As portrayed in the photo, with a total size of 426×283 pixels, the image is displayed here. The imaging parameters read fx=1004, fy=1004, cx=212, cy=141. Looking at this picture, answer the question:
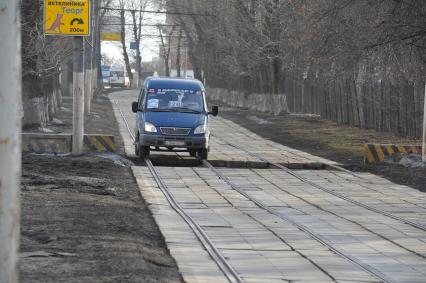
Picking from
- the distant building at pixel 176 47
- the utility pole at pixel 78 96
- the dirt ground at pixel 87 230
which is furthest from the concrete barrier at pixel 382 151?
the distant building at pixel 176 47

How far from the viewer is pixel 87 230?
36.1ft

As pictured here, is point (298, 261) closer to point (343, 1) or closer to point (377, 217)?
A: point (377, 217)

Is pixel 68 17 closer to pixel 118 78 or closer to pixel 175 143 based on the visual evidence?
pixel 175 143

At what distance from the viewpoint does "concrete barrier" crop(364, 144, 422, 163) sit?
22.7 metres

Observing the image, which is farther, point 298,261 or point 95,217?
point 95,217

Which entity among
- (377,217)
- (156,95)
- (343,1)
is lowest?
(377,217)

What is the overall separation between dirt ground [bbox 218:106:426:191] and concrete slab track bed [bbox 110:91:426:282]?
822 mm

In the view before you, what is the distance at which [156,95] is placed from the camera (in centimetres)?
2316

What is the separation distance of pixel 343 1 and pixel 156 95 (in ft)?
18.0

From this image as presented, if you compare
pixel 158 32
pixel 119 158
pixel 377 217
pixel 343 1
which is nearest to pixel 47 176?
pixel 119 158

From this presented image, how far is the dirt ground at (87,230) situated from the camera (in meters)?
8.48

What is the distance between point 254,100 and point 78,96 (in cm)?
3644

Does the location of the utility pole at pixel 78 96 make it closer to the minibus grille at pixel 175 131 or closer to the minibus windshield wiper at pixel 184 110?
the minibus grille at pixel 175 131

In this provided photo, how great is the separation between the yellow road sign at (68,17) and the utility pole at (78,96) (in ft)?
1.38
